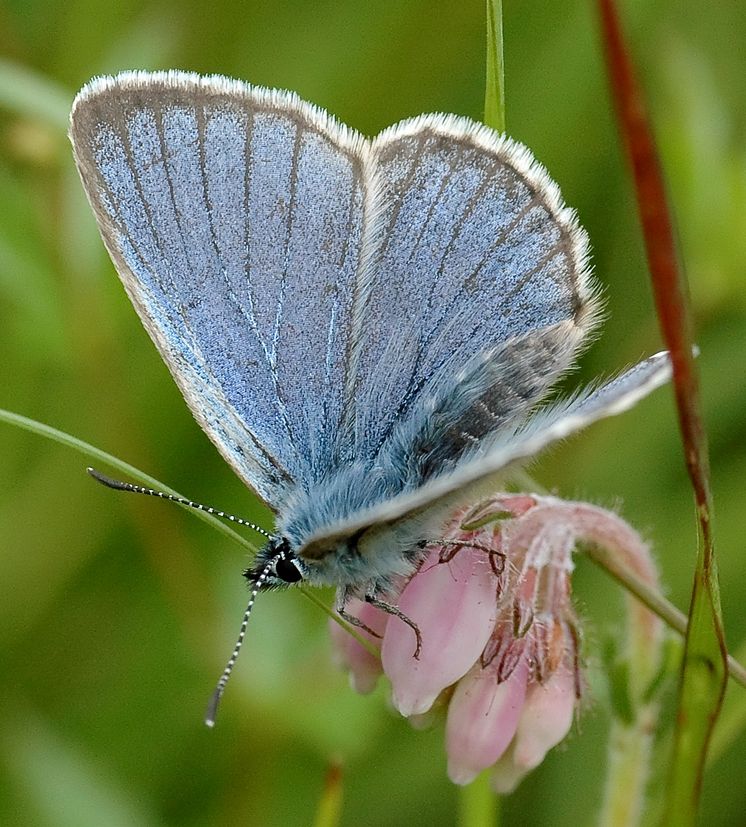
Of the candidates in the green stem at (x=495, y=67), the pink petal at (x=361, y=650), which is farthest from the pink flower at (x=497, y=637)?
the green stem at (x=495, y=67)

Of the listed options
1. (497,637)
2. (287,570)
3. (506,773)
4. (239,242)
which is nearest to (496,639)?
(497,637)

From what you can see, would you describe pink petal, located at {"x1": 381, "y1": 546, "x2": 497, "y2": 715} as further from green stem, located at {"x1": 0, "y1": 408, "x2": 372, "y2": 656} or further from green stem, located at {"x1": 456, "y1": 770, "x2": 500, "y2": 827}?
green stem, located at {"x1": 456, "y1": 770, "x2": 500, "y2": 827}

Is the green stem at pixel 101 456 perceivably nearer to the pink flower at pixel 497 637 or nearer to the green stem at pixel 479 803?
the pink flower at pixel 497 637

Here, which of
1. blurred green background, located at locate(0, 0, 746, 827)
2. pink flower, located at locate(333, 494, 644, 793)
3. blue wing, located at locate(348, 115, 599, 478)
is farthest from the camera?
blurred green background, located at locate(0, 0, 746, 827)

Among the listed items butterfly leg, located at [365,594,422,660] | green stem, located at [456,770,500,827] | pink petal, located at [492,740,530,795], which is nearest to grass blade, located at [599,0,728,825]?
pink petal, located at [492,740,530,795]

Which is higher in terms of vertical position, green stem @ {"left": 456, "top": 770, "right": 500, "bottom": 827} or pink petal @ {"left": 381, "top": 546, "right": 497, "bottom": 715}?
pink petal @ {"left": 381, "top": 546, "right": 497, "bottom": 715}

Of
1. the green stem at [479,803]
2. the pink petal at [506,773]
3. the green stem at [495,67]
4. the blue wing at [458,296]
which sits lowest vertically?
the green stem at [479,803]

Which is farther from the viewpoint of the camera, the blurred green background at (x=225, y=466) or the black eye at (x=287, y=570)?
the blurred green background at (x=225, y=466)
